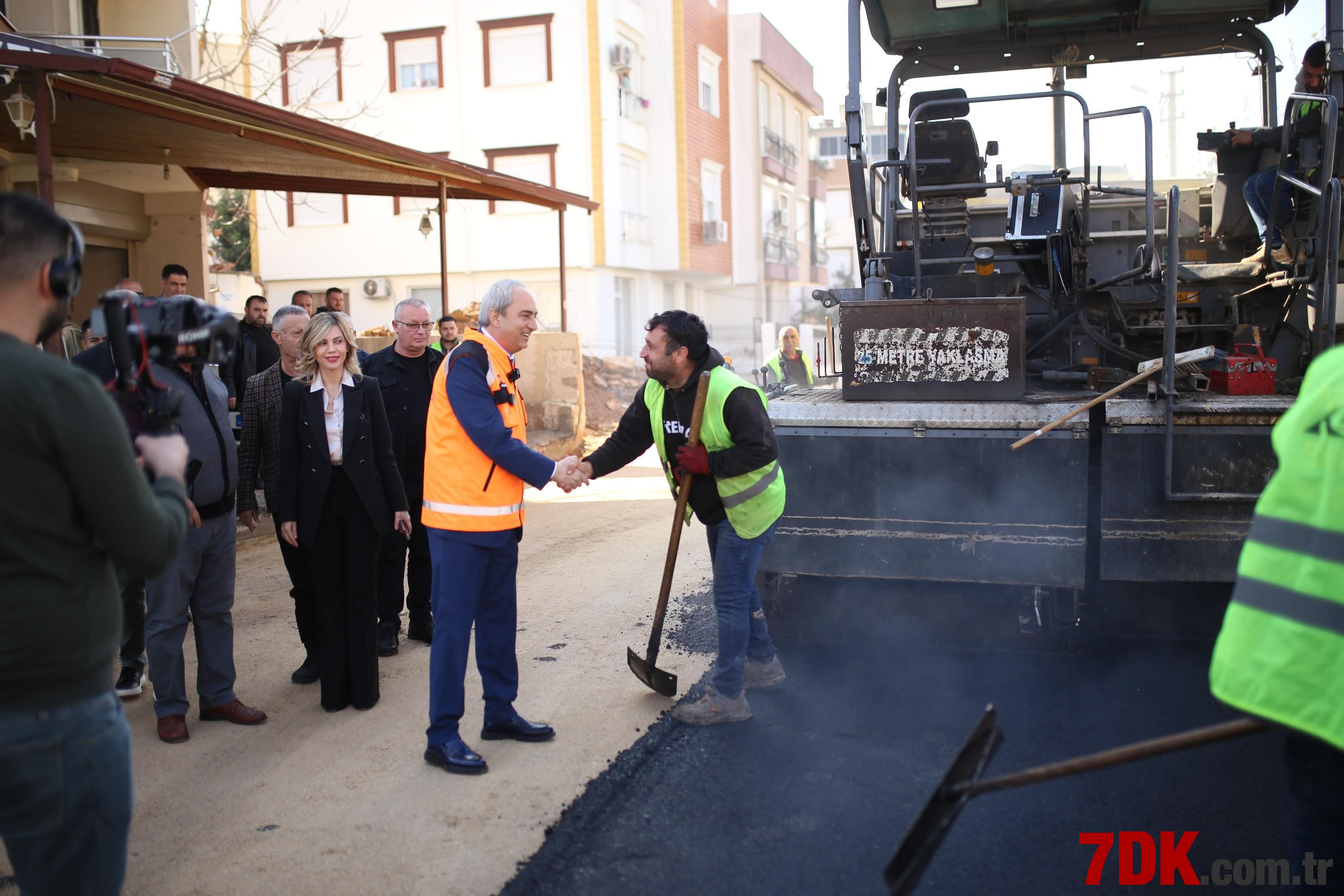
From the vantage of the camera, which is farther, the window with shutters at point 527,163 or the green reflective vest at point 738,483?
the window with shutters at point 527,163

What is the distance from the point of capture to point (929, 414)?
5.02 meters

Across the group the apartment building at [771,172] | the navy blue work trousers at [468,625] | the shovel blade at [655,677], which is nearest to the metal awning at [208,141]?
the navy blue work trousers at [468,625]

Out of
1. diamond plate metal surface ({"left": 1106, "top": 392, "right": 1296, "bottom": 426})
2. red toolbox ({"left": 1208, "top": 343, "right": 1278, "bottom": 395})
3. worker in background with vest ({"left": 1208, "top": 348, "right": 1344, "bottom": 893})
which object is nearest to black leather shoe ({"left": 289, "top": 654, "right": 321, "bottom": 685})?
diamond plate metal surface ({"left": 1106, "top": 392, "right": 1296, "bottom": 426})

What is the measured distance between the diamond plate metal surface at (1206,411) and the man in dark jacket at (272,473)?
3.78m

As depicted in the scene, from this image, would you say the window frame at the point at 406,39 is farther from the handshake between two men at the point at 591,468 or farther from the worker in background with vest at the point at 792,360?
the handshake between two men at the point at 591,468

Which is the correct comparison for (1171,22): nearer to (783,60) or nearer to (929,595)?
(929,595)

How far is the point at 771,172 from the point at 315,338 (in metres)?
28.8

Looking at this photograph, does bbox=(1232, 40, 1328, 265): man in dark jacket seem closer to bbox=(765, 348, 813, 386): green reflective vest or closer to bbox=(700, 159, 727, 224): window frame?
bbox=(765, 348, 813, 386): green reflective vest

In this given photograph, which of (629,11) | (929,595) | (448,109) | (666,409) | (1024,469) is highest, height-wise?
(629,11)

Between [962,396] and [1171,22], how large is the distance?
2823 mm

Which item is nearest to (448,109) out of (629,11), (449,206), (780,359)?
(449,206)

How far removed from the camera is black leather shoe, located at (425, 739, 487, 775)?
4008mm

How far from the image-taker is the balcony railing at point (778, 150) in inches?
1244

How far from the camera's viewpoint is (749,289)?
33031 mm
